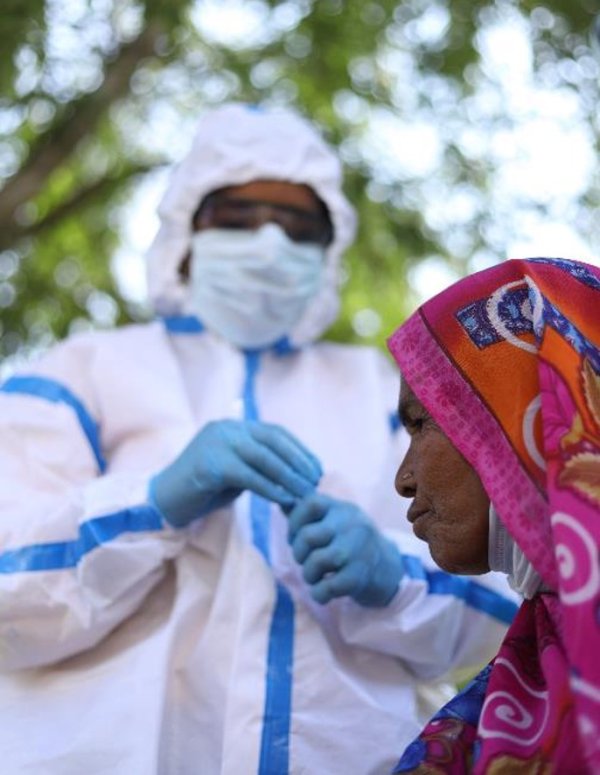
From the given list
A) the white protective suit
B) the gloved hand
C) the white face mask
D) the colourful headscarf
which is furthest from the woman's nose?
the white face mask

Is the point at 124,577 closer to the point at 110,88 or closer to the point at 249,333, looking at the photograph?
the point at 249,333

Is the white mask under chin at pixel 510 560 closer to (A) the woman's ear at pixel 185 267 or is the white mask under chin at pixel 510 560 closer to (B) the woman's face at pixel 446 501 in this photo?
(B) the woman's face at pixel 446 501

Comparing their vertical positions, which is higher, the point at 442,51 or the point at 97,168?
the point at 442,51

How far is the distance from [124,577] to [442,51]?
4.60 m

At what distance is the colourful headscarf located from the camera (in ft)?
5.06

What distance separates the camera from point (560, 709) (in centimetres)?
162

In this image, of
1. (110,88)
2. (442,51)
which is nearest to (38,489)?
(110,88)

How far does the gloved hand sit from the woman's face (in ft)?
1.85

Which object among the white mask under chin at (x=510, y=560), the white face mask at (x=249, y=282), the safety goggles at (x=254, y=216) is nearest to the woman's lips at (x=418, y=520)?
the white mask under chin at (x=510, y=560)

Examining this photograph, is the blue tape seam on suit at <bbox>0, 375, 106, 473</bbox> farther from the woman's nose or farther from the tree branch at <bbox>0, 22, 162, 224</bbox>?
the tree branch at <bbox>0, 22, 162, 224</bbox>

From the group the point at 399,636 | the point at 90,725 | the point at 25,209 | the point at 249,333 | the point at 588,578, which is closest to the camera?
the point at 588,578

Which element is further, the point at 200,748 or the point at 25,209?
the point at 25,209

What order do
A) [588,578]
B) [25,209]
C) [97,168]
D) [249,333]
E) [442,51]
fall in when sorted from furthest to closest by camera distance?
[97,168] → [25,209] → [442,51] → [249,333] → [588,578]

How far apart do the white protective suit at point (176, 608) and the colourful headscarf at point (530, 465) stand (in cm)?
63
